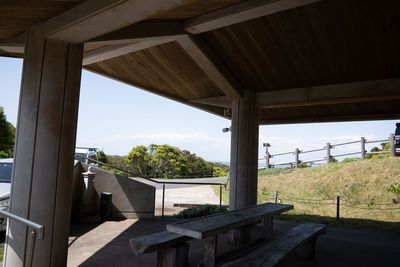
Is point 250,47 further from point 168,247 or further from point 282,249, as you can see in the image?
point 168,247

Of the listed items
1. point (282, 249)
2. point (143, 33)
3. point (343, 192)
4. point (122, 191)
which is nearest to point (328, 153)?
point (343, 192)

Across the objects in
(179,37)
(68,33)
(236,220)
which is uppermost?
(179,37)

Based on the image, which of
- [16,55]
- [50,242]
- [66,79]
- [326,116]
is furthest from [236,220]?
[326,116]

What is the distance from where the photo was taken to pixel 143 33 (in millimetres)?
4094

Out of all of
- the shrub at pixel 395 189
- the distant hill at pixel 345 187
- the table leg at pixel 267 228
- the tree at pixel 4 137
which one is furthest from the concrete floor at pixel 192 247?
the tree at pixel 4 137

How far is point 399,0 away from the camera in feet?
13.0

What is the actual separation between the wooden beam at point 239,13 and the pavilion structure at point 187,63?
0.01 m

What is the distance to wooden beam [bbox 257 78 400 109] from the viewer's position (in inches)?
239

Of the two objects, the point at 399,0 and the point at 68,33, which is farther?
the point at 399,0

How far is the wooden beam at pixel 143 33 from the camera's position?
3818 millimetres

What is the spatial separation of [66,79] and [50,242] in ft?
6.57

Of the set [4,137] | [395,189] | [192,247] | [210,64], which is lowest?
[192,247]

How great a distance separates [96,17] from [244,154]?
502 centimetres

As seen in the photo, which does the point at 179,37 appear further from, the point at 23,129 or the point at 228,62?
the point at 23,129
